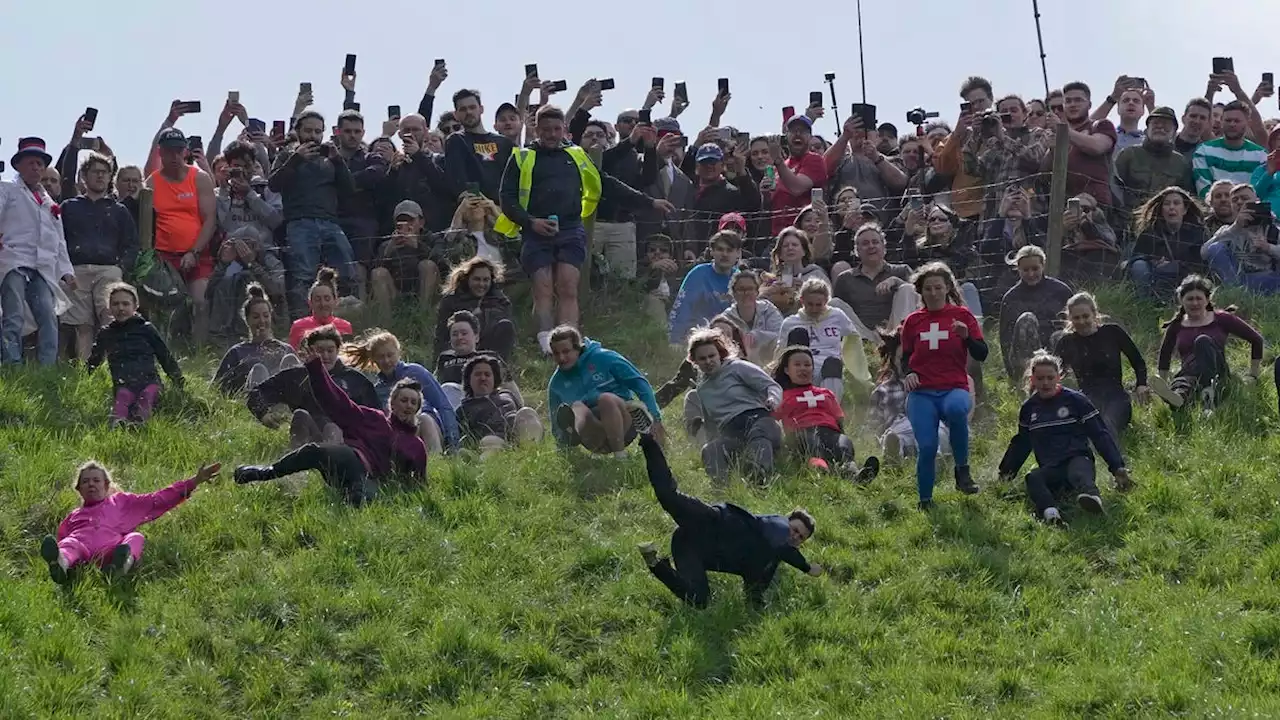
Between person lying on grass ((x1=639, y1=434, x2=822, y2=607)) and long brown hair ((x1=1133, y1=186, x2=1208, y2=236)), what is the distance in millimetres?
6828

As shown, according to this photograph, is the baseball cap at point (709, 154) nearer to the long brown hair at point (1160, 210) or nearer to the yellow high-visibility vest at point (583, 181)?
the yellow high-visibility vest at point (583, 181)

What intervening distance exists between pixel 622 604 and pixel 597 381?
8.97ft

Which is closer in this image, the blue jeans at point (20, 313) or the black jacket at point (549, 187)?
the blue jeans at point (20, 313)

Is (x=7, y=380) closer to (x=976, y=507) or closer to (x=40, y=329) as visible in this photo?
(x=40, y=329)

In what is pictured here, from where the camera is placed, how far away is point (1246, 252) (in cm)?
1766

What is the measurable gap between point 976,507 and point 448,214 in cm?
702

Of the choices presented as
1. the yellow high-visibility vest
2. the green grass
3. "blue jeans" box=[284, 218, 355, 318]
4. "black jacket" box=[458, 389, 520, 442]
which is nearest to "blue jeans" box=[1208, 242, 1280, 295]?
the green grass

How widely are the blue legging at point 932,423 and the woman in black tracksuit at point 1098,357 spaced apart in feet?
4.92

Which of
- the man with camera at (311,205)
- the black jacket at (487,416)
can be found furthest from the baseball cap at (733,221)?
the black jacket at (487,416)

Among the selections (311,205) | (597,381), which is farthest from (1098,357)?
(311,205)

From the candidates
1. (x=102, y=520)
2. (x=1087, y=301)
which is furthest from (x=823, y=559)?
(x=102, y=520)

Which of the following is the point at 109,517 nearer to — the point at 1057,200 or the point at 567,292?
the point at 567,292

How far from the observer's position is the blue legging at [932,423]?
13398 mm

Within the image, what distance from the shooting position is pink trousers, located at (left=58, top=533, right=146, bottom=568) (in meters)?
12.3
